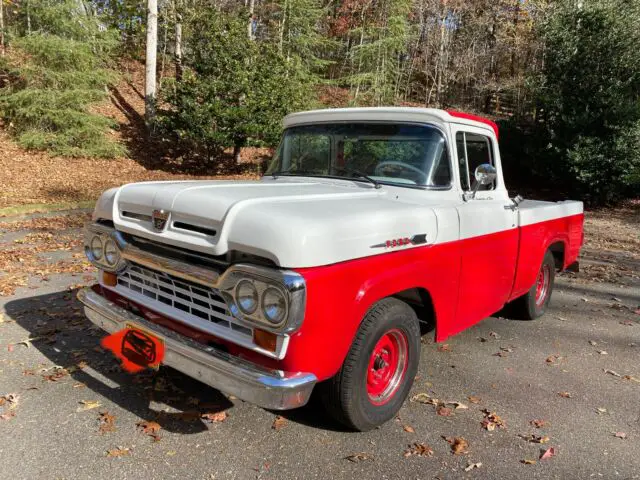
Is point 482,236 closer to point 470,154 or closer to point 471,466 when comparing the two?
point 470,154

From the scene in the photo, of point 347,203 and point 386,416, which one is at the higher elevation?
point 347,203

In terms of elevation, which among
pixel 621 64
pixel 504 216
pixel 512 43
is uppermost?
pixel 512 43

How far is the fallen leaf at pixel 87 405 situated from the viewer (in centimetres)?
316

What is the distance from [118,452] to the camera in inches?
107

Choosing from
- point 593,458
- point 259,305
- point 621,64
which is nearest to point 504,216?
point 593,458

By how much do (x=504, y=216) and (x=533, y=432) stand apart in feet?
5.57

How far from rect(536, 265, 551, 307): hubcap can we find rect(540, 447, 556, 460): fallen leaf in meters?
2.68

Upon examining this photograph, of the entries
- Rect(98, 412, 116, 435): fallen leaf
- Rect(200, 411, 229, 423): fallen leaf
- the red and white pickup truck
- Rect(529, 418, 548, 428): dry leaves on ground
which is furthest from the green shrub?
Rect(529, 418, 548, 428): dry leaves on ground

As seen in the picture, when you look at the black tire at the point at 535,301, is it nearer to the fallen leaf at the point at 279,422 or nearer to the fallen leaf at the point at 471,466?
the fallen leaf at the point at 471,466

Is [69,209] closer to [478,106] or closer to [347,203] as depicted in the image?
[347,203]

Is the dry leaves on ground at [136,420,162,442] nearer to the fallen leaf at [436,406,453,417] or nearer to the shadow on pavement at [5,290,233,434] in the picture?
the shadow on pavement at [5,290,233,434]

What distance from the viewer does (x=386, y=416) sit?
3047 millimetres

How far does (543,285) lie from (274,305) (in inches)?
164

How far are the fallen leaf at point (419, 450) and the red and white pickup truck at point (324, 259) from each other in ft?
0.79
